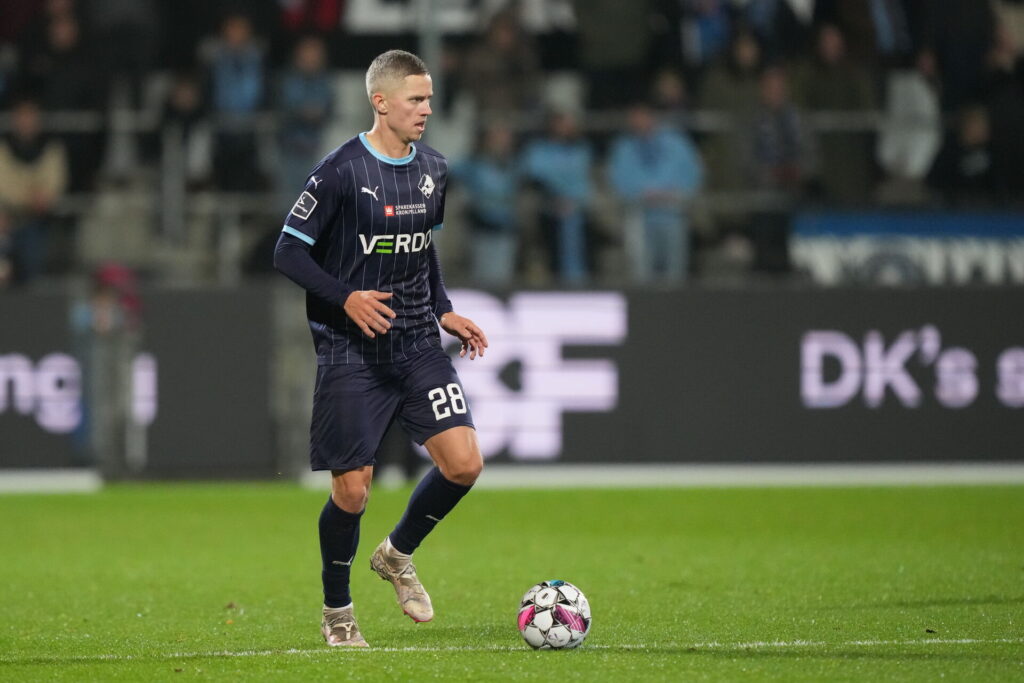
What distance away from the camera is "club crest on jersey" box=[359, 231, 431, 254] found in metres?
6.89

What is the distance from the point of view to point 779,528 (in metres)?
11.7

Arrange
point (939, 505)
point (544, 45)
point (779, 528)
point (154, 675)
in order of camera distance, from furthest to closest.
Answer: point (544, 45) < point (939, 505) < point (779, 528) < point (154, 675)

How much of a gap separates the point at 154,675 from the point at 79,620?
1.78 metres

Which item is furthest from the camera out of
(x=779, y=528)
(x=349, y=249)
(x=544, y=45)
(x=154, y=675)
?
(x=544, y=45)

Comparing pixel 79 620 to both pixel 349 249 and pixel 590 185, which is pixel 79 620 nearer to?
pixel 349 249

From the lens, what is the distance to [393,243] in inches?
272

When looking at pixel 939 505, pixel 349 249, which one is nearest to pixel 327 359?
pixel 349 249

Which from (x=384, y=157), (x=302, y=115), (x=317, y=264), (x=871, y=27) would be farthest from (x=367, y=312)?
(x=871, y=27)

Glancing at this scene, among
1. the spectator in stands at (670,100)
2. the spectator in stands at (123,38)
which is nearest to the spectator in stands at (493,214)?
the spectator in stands at (670,100)

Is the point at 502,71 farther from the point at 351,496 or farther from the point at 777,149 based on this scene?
the point at 351,496

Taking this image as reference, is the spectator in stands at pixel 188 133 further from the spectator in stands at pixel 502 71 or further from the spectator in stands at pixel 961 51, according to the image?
the spectator in stands at pixel 961 51

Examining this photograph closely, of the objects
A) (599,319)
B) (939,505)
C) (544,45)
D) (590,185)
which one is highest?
(544,45)

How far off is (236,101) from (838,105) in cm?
607

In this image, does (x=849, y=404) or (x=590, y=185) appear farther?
(x=590, y=185)
